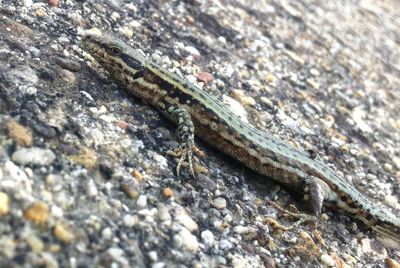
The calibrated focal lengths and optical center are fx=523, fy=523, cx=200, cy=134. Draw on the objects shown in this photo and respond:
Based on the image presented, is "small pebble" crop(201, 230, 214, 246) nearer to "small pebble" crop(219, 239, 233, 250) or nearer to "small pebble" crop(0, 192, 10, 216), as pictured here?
"small pebble" crop(219, 239, 233, 250)

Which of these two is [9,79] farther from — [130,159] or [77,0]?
[77,0]

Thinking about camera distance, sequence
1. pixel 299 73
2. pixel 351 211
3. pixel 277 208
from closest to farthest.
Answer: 1. pixel 277 208
2. pixel 351 211
3. pixel 299 73

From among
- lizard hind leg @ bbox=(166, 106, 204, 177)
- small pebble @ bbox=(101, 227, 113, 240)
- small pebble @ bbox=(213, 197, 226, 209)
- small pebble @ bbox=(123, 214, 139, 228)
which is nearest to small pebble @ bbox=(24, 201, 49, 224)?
small pebble @ bbox=(101, 227, 113, 240)

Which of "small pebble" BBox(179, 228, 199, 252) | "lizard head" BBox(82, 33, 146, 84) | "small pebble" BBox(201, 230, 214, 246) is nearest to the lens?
"small pebble" BBox(179, 228, 199, 252)

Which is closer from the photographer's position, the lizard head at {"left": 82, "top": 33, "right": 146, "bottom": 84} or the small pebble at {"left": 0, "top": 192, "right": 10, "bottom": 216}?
the small pebble at {"left": 0, "top": 192, "right": 10, "bottom": 216}

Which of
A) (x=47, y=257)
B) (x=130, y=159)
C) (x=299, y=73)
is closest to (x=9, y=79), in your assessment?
(x=130, y=159)

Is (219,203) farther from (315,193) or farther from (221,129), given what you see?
(315,193)
